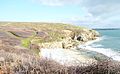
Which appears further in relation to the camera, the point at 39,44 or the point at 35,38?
the point at 35,38

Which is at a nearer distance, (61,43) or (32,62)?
(32,62)

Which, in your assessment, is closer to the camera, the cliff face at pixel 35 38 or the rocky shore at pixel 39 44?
the rocky shore at pixel 39 44

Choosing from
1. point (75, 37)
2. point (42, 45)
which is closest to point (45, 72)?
point (42, 45)

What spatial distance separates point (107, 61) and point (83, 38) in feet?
242

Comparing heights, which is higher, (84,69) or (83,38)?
(84,69)

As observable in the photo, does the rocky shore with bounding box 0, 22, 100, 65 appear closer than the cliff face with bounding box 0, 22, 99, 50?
Yes

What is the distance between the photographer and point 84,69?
6441 millimetres

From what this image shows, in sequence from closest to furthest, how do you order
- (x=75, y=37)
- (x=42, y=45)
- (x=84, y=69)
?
(x=84, y=69) < (x=42, y=45) < (x=75, y=37)

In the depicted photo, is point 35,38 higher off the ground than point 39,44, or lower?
higher

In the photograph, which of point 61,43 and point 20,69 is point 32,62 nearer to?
point 20,69

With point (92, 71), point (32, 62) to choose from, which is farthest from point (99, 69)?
point (32, 62)

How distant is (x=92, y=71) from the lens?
6.31 meters

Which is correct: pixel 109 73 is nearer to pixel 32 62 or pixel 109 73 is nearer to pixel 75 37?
pixel 32 62

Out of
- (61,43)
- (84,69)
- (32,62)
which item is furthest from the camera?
(61,43)
